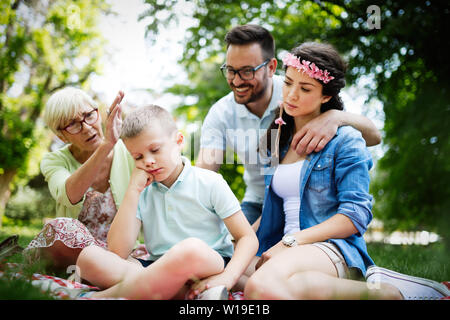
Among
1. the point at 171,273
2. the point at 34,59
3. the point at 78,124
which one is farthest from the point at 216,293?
the point at 34,59

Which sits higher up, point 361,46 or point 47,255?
point 361,46

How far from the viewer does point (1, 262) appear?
90.4 inches

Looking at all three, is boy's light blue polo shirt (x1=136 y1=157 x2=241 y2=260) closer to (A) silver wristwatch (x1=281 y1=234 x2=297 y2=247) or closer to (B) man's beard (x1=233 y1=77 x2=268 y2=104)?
(A) silver wristwatch (x1=281 y1=234 x2=297 y2=247)

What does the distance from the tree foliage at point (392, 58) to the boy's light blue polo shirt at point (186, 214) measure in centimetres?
338

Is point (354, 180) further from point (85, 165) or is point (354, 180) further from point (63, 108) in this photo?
point (63, 108)

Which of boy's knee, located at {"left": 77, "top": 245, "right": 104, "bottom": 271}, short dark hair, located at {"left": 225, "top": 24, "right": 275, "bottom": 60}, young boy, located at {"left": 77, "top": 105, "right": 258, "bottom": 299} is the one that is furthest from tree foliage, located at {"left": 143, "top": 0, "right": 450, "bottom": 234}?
boy's knee, located at {"left": 77, "top": 245, "right": 104, "bottom": 271}

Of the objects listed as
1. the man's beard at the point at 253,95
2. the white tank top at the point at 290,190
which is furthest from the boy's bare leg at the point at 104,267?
the man's beard at the point at 253,95

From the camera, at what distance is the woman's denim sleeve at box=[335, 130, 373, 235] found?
2.04 metres

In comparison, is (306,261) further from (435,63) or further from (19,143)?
(19,143)

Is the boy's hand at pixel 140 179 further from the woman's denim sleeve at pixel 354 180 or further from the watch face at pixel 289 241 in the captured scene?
the woman's denim sleeve at pixel 354 180

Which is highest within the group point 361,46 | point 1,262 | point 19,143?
point 361,46

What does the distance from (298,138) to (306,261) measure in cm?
80

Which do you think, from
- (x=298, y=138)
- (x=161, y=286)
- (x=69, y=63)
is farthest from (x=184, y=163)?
(x=69, y=63)

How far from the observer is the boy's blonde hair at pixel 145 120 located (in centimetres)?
209
